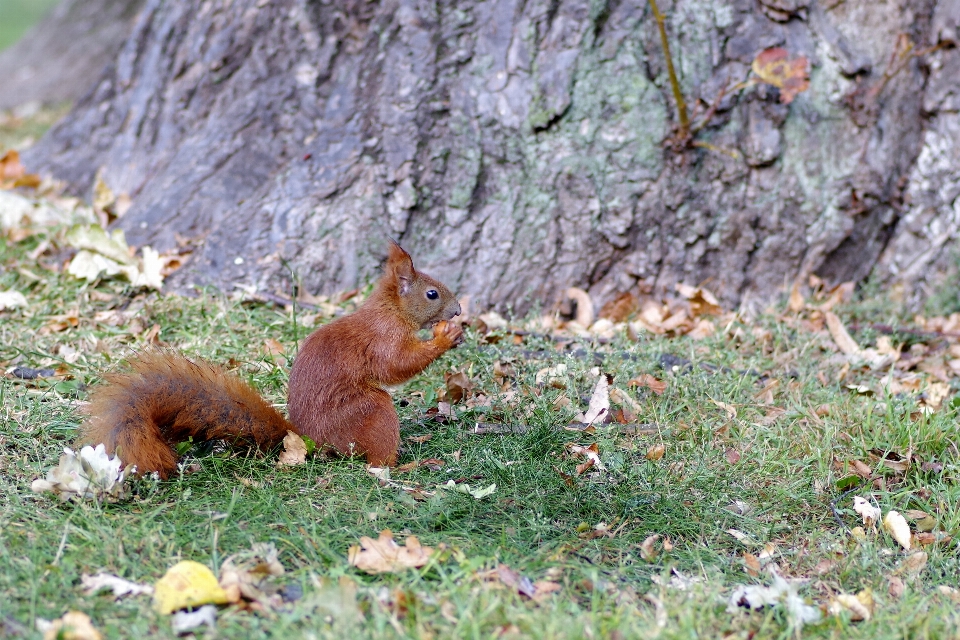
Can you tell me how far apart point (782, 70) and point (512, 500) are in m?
2.23

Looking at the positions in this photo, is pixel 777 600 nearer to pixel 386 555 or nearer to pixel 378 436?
pixel 386 555

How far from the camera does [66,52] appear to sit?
7.52m

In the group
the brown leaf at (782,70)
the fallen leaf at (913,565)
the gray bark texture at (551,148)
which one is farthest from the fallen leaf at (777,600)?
the brown leaf at (782,70)

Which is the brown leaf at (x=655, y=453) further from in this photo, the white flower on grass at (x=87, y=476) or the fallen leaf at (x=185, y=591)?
the white flower on grass at (x=87, y=476)

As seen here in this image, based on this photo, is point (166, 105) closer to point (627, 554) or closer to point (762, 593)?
point (627, 554)

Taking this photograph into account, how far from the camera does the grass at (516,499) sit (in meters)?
1.93

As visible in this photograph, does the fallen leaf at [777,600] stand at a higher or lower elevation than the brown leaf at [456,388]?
lower

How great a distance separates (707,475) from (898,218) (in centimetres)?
232

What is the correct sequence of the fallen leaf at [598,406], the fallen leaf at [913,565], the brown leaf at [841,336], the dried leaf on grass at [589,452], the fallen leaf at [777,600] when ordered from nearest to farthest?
the fallen leaf at [777,600]
the fallen leaf at [913,565]
the dried leaf on grass at [589,452]
the fallen leaf at [598,406]
the brown leaf at [841,336]

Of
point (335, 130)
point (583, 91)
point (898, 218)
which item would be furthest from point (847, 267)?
point (335, 130)

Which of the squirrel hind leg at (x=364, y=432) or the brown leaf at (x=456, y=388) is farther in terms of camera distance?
the brown leaf at (x=456, y=388)

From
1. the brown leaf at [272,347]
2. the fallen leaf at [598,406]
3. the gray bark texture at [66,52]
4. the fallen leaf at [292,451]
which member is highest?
the gray bark texture at [66,52]

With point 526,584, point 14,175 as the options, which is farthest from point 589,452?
point 14,175

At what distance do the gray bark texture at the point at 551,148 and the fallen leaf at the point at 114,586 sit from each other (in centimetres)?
187
